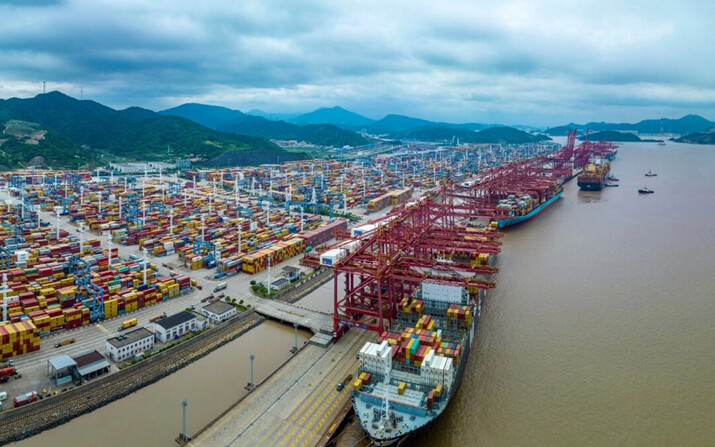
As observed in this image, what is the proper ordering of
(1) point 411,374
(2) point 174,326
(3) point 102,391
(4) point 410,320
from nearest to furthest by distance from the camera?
(1) point 411,374
(3) point 102,391
(2) point 174,326
(4) point 410,320

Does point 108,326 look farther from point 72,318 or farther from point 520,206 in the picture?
point 520,206

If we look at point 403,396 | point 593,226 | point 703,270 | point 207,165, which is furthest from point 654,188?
point 207,165

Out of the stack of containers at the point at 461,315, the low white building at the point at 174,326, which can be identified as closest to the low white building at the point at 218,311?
the low white building at the point at 174,326

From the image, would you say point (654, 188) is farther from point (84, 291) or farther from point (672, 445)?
point (84, 291)

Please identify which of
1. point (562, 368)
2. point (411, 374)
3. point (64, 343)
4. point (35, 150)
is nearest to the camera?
point (411, 374)

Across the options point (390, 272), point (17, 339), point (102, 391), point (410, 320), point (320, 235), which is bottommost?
point (102, 391)

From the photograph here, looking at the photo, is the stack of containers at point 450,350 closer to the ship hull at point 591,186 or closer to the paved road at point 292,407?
the paved road at point 292,407

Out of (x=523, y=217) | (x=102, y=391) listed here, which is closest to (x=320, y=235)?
(x=102, y=391)

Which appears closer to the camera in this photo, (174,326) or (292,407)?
(292,407)
